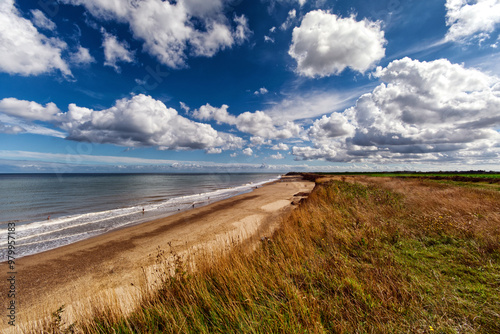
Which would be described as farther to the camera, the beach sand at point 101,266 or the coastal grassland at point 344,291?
the beach sand at point 101,266

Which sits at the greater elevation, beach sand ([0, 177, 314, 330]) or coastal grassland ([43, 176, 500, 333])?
coastal grassland ([43, 176, 500, 333])

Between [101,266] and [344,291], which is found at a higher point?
[344,291]

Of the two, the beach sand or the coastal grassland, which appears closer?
the coastal grassland

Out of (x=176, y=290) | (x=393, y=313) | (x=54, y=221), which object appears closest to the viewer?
(x=393, y=313)

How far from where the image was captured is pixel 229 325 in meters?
2.96

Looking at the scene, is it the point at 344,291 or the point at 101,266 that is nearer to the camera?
the point at 344,291

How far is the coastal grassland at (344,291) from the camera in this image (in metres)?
2.82

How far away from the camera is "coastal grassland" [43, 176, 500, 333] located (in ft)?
9.25

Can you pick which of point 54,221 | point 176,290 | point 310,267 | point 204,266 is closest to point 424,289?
point 310,267

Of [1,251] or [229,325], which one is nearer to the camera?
[229,325]

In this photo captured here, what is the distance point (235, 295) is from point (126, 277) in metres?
6.87

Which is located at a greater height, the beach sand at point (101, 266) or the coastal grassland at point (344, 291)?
the coastal grassland at point (344, 291)

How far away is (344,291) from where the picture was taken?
360 cm

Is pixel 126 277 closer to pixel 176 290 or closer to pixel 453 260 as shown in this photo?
pixel 176 290
